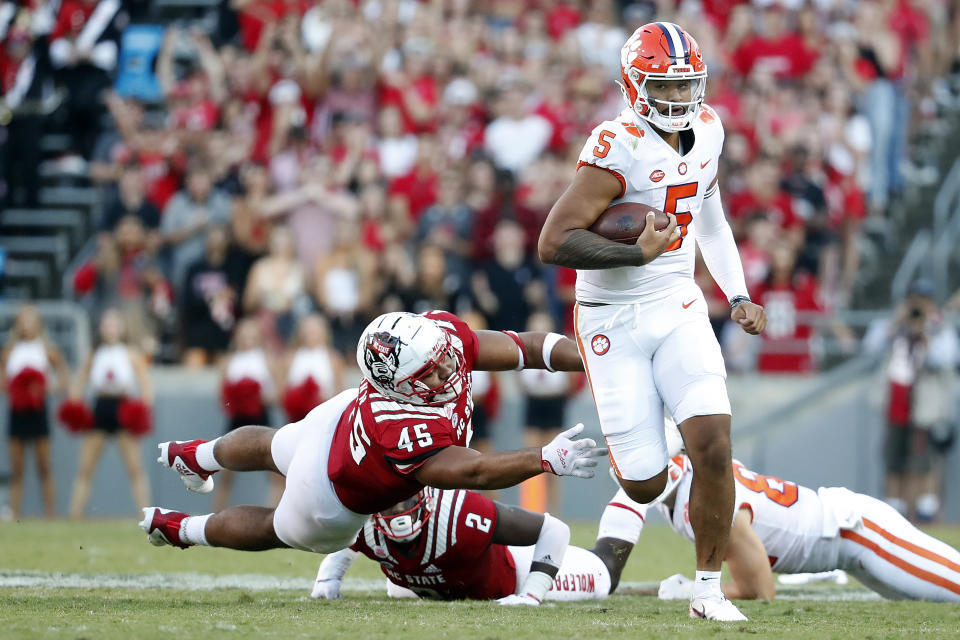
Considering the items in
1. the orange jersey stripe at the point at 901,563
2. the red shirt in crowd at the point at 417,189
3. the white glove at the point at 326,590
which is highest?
the red shirt in crowd at the point at 417,189

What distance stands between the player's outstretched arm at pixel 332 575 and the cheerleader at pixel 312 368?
526 cm

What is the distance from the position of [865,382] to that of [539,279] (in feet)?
9.80

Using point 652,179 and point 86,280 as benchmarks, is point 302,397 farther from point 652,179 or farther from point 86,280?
point 652,179

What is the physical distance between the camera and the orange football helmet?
5605 millimetres

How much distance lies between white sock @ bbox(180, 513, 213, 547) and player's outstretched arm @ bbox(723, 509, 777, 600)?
7.52 ft

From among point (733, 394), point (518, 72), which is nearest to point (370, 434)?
point (733, 394)

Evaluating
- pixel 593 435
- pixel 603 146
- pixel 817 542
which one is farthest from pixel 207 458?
pixel 593 435

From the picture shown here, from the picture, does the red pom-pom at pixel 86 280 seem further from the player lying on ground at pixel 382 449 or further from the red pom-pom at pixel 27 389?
the player lying on ground at pixel 382 449

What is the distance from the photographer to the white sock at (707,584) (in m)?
5.55

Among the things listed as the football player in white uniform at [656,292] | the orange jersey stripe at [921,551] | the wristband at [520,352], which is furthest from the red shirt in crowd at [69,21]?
the orange jersey stripe at [921,551]

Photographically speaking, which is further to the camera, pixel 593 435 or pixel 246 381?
pixel 593 435

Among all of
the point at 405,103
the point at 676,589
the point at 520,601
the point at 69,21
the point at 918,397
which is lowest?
the point at 676,589

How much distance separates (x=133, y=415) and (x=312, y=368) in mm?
1683

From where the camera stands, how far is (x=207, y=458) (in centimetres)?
641
